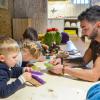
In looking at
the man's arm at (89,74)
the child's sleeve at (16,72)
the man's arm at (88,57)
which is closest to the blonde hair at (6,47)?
the child's sleeve at (16,72)

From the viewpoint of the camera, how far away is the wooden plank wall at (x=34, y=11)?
388 centimetres

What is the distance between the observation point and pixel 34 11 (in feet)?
13.2

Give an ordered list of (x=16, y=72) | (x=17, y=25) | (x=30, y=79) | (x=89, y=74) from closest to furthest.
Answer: (x=30, y=79) < (x=89, y=74) < (x=16, y=72) < (x=17, y=25)

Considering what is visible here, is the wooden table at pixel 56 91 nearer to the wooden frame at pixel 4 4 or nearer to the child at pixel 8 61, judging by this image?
the child at pixel 8 61

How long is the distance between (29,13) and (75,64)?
2016 millimetres

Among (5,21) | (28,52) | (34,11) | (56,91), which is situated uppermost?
(34,11)

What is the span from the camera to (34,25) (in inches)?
162

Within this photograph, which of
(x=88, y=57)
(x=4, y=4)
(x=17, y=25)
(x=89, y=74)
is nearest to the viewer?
(x=89, y=74)

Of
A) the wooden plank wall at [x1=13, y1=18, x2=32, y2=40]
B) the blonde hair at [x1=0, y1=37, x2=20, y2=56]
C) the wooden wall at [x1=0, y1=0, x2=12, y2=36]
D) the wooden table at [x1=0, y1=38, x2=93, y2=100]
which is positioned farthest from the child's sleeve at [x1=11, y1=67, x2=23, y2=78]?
the wooden plank wall at [x1=13, y1=18, x2=32, y2=40]

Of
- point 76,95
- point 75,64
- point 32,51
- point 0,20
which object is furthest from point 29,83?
point 0,20

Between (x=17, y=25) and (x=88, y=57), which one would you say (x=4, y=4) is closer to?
(x=17, y=25)

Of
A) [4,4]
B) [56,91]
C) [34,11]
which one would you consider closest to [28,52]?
[56,91]

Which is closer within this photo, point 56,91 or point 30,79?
point 56,91

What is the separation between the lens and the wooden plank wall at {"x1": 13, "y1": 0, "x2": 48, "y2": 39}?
388 centimetres
